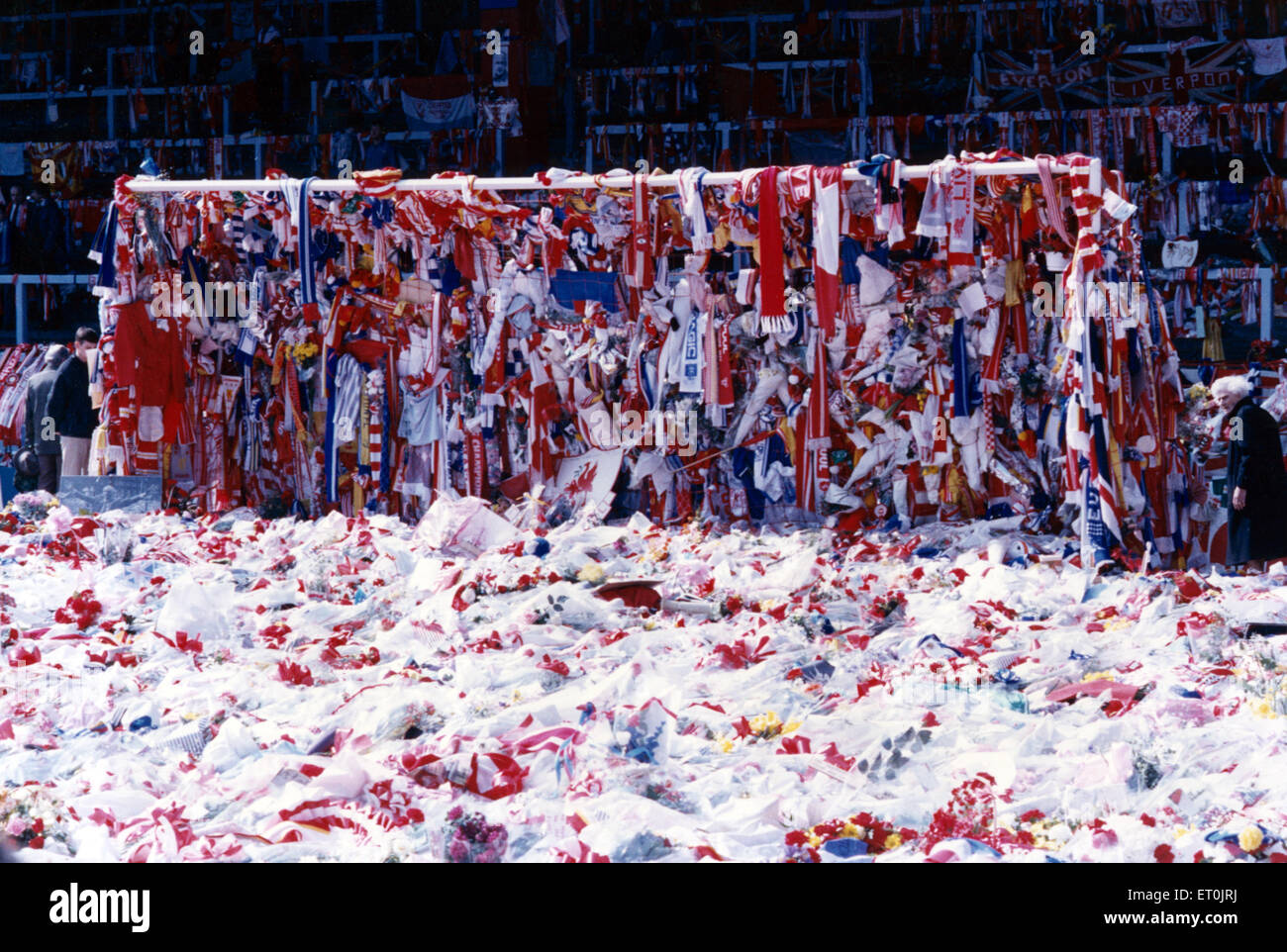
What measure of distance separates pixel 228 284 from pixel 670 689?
574 cm

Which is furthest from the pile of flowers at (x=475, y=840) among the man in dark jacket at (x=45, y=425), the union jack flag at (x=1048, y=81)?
the union jack flag at (x=1048, y=81)

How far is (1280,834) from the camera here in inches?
154

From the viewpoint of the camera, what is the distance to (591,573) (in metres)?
7.55

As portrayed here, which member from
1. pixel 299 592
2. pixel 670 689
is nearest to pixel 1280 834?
pixel 670 689

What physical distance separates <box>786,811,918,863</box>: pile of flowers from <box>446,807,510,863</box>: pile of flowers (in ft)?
2.66

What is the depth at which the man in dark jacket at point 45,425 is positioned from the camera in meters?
10.4

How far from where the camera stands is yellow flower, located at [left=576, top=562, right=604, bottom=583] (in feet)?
24.6

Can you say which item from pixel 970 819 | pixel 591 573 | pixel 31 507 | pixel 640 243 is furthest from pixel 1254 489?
pixel 31 507

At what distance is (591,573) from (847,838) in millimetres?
3622

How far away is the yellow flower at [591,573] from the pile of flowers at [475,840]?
3.40m

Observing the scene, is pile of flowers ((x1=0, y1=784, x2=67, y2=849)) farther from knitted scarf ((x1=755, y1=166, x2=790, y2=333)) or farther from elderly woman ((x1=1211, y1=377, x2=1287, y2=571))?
elderly woman ((x1=1211, y1=377, x2=1287, y2=571))

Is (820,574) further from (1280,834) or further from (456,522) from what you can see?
(1280,834)

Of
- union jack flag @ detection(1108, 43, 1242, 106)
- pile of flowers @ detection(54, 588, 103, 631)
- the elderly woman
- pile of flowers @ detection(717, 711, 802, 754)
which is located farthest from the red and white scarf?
union jack flag @ detection(1108, 43, 1242, 106)

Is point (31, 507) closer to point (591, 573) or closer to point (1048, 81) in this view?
point (591, 573)
